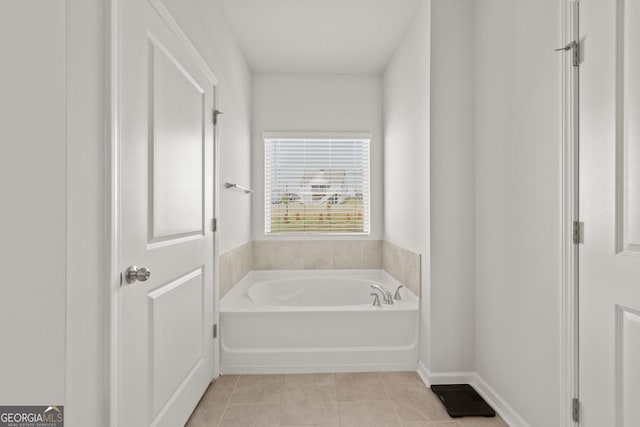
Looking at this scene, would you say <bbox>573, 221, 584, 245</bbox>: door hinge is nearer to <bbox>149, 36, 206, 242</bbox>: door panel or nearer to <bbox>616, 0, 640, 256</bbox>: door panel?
<bbox>616, 0, 640, 256</bbox>: door panel

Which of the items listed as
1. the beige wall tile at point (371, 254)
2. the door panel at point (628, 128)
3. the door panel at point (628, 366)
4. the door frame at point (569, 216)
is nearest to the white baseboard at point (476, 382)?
the door frame at point (569, 216)

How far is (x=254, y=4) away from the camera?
254cm

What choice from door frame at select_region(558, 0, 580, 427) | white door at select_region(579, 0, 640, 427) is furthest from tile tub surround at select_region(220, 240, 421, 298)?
white door at select_region(579, 0, 640, 427)

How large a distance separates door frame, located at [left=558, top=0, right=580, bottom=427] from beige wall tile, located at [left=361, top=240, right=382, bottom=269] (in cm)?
234

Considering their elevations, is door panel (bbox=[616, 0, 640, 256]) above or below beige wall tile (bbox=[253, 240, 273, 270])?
above

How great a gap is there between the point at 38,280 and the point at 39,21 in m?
0.67

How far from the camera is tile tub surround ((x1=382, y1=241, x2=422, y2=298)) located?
2.59 m

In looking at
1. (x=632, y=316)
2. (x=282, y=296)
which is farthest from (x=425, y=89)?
(x=282, y=296)

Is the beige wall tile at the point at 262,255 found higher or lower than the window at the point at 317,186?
lower

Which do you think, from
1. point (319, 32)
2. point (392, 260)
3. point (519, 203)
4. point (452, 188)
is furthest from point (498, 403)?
point (319, 32)

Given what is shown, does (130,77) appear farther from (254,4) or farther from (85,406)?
(254,4)

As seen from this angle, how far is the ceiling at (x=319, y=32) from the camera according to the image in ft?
8.45

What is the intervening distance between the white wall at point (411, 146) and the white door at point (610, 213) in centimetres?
102

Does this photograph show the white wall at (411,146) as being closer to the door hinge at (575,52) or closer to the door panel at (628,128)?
the door hinge at (575,52)
